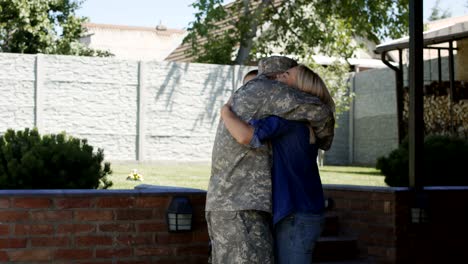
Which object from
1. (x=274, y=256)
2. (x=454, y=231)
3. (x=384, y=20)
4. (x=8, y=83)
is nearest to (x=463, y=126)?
(x=384, y=20)

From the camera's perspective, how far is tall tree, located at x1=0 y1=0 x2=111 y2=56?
63.3 feet

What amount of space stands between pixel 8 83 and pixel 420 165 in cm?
1122

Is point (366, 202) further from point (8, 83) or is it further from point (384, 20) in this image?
point (384, 20)

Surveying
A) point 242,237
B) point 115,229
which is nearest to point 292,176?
point 242,237

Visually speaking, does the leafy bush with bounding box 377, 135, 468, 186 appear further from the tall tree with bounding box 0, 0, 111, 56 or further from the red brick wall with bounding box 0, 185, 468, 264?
the tall tree with bounding box 0, 0, 111, 56

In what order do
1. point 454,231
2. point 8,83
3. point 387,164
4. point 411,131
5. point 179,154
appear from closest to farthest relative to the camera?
point 411,131
point 454,231
point 387,164
point 8,83
point 179,154

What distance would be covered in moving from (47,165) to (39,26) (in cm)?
1337

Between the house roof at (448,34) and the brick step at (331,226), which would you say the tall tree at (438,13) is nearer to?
the house roof at (448,34)

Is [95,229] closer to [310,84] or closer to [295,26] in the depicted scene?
[310,84]

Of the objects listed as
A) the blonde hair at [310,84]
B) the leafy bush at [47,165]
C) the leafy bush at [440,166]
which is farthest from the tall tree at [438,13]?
the blonde hair at [310,84]

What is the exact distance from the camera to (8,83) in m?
16.3

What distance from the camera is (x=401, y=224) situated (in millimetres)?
6863

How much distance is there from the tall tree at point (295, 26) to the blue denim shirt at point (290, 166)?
1428cm

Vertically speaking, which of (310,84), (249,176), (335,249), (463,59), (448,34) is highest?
(448,34)
